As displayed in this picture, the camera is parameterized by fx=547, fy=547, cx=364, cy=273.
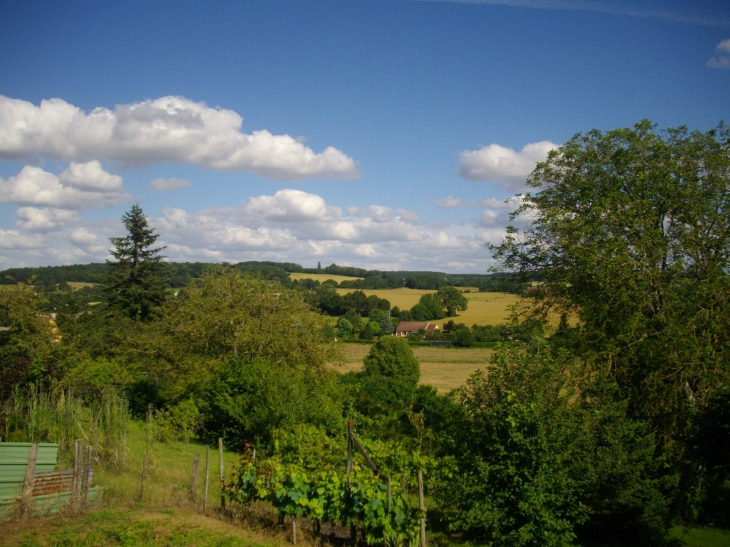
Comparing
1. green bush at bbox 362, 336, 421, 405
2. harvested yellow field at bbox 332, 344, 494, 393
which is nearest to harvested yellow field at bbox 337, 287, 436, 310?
harvested yellow field at bbox 332, 344, 494, 393

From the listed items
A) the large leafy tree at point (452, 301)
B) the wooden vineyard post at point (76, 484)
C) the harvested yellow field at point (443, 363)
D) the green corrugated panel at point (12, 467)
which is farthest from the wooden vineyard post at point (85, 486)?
the large leafy tree at point (452, 301)

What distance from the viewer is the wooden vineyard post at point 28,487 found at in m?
9.48

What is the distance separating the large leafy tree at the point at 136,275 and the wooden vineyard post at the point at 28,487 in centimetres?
3197

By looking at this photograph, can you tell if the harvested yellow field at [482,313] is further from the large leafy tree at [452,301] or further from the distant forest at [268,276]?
the distant forest at [268,276]

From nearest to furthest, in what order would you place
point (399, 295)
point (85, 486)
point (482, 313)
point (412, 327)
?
point (85, 486)
point (412, 327)
point (482, 313)
point (399, 295)

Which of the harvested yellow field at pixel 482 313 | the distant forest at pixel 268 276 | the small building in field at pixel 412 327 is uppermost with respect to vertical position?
the distant forest at pixel 268 276

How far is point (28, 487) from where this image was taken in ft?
31.5

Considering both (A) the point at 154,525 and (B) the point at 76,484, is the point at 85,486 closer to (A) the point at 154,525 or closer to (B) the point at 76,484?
(B) the point at 76,484

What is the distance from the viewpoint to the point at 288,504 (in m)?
9.16

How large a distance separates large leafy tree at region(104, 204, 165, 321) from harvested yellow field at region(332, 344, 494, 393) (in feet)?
53.8

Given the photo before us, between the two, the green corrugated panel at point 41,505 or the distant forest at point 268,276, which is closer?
the green corrugated panel at point 41,505

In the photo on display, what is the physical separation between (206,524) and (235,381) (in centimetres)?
1145

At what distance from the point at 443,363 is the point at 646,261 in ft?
140

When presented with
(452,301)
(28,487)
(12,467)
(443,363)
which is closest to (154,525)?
(28,487)
